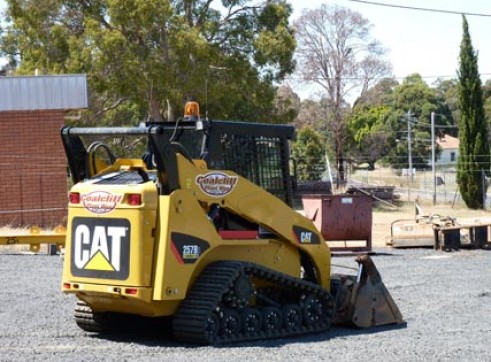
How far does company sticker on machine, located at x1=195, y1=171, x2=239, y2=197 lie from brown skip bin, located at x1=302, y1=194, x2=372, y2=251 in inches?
426

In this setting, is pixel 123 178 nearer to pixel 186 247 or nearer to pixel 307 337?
pixel 186 247

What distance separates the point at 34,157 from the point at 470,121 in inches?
957

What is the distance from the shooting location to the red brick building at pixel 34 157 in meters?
25.2

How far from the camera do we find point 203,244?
30.5 ft

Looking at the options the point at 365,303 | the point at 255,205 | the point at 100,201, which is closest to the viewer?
the point at 100,201

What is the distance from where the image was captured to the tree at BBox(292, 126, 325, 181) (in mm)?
49719

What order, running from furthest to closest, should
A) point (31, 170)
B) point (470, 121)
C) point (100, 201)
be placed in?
point (470, 121)
point (31, 170)
point (100, 201)

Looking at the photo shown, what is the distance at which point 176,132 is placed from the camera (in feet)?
31.6

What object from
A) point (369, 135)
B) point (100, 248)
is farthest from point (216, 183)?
point (369, 135)

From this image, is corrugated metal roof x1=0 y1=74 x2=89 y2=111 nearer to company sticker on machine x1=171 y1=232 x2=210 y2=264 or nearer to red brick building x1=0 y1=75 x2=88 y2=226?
red brick building x1=0 y1=75 x2=88 y2=226

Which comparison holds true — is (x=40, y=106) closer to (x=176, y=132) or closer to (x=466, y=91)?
(x=176, y=132)

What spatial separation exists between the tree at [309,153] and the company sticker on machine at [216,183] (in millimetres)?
39452

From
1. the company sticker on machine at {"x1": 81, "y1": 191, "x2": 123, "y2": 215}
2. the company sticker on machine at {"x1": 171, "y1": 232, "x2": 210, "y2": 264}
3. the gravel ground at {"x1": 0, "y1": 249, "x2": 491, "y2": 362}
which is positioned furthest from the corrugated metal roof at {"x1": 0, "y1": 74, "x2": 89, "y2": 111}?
the company sticker on machine at {"x1": 171, "y1": 232, "x2": 210, "y2": 264}

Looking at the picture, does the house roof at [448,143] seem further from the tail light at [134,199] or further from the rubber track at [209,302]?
the tail light at [134,199]
